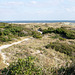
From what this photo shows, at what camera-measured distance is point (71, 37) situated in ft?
74.6

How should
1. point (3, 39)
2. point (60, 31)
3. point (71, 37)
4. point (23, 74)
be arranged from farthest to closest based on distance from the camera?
point (60, 31)
point (71, 37)
point (3, 39)
point (23, 74)

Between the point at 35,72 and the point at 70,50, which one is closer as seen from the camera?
the point at 35,72

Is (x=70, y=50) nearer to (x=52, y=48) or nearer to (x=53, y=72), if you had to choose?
(x=52, y=48)

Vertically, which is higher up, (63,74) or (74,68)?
(74,68)

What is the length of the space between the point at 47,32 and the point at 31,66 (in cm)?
2582

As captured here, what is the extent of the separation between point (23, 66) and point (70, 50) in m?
8.48

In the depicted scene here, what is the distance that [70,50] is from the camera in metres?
12.3

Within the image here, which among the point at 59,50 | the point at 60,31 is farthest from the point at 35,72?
the point at 60,31

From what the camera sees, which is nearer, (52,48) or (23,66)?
(23,66)

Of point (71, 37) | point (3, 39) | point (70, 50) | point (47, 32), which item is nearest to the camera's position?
point (70, 50)

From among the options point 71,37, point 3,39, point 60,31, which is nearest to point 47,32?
point 60,31

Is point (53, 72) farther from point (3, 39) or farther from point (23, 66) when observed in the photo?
point (3, 39)

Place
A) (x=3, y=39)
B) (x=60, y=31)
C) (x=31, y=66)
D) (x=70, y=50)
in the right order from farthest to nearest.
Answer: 1. (x=60, y=31)
2. (x=3, y=39)
3. (x=70, y=50)
4. (x=31, y=66)

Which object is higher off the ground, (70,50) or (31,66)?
(31,66)
